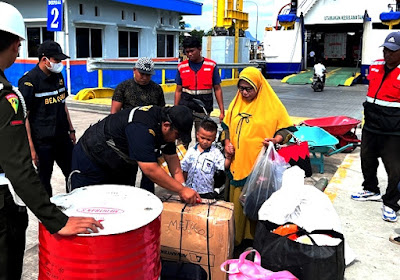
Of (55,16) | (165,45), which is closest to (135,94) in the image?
(55,16)

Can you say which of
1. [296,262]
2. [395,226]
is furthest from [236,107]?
[395,226]

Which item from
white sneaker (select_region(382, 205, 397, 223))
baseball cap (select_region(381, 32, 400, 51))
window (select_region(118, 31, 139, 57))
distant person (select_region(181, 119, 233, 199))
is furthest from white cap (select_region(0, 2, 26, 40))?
window (select_region(118, 31, 139, 57))

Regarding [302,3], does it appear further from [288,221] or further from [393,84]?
[288,221]

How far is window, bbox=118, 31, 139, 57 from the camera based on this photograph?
1628 centimetres

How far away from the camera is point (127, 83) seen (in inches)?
171

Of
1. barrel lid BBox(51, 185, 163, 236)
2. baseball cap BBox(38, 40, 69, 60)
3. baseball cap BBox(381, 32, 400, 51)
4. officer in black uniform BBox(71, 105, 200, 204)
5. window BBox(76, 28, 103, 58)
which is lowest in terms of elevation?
barrel lid BBox(51, 185, 163, 236)

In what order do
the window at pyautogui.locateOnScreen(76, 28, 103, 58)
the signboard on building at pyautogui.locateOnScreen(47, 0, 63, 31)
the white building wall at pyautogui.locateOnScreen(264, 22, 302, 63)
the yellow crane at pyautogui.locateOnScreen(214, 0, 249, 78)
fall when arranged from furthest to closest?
1. the white building wall at pyautogui.locateOnScreen(264, 22, 302, 63)
2. the yellow crane at pyautogui.locateOnScreen(214, 0, 249, 78)
3. the window at pyautogui.locateOnScreen(76, 28, 103, 58)
4. the signboard on building at pyautogui.locateOnScreen(47, 0, 63, 31)

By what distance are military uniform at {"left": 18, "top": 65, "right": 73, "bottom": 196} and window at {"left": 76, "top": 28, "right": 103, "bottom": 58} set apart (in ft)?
36.5

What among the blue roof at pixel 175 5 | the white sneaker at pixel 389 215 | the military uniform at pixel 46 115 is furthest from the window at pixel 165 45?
the white sneaker at pixel 389 215

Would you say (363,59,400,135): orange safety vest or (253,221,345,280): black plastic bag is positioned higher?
(363,59,400,135): orange safety vest

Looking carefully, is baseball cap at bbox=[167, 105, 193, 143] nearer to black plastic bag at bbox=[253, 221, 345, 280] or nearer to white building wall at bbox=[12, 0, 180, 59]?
black plastic bag at bbox=[253, 221, 345, 280]

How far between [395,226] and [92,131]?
9.89 ft

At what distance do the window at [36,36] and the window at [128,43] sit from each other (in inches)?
116

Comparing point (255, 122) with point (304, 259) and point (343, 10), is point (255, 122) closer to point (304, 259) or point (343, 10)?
point (304, 259)
